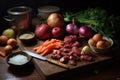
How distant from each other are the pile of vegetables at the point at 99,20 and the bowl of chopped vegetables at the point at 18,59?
1.22 ft

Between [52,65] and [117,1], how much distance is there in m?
0.77

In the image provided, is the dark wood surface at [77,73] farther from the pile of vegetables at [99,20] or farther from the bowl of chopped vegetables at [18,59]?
the pile of vegetables at [99,20]

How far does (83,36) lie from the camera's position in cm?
124

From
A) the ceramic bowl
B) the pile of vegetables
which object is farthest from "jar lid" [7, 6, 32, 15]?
the pile of vegetables

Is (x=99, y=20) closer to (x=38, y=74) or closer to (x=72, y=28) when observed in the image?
(x=72, y=28)

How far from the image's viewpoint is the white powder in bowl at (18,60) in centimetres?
105

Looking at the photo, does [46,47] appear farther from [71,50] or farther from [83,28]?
[83,28]

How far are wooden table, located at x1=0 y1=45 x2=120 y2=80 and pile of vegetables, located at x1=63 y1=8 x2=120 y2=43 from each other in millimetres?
154

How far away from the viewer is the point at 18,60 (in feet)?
3.48

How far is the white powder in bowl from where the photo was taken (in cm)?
105

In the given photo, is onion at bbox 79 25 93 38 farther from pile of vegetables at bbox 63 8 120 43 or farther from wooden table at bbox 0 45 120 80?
wooden table at bbox 0 45 120 80

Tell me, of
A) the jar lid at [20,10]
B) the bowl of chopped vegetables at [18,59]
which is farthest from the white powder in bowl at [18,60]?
the jar lid at [20,10]

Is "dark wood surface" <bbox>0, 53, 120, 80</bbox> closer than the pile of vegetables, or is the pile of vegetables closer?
"dark wood surface" <bbox>0, 53, 120, 80</bbox>

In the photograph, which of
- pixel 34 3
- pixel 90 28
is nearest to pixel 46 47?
pixel 90 28
